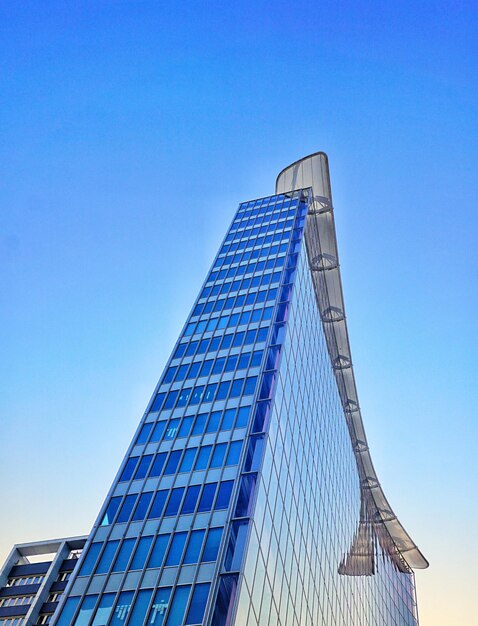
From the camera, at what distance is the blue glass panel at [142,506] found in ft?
117

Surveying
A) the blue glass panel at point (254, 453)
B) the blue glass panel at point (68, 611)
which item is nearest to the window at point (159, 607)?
the blue glass panel at point (68, 611)

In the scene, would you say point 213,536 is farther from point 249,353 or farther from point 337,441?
point 337,441

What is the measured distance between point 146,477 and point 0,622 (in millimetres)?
28956

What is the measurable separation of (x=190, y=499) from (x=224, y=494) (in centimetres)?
225

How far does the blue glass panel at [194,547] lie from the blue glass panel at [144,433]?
10.4 m

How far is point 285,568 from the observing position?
3859cm

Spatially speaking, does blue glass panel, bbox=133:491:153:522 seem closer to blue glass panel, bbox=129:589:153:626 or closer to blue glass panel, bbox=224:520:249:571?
blue glass panel, bbox=129:589:153:626

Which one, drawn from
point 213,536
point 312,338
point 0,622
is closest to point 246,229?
point 312,338

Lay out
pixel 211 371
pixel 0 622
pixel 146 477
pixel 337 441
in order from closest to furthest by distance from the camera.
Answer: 1. pixel 146 477
2. pixel 211 371
3. pixel 0 622
4. pixel 337 441

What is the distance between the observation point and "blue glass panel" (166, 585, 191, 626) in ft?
93.4

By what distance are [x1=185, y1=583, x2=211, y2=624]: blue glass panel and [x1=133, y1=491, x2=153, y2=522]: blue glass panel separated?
724cm

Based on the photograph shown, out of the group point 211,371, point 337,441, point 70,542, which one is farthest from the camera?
point 337,441

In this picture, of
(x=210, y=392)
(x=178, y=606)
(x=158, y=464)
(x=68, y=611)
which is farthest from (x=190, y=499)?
(x=210, y=392)

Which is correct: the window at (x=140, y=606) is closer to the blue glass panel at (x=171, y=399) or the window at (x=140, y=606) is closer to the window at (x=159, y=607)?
the window at (x=159, y=607)
